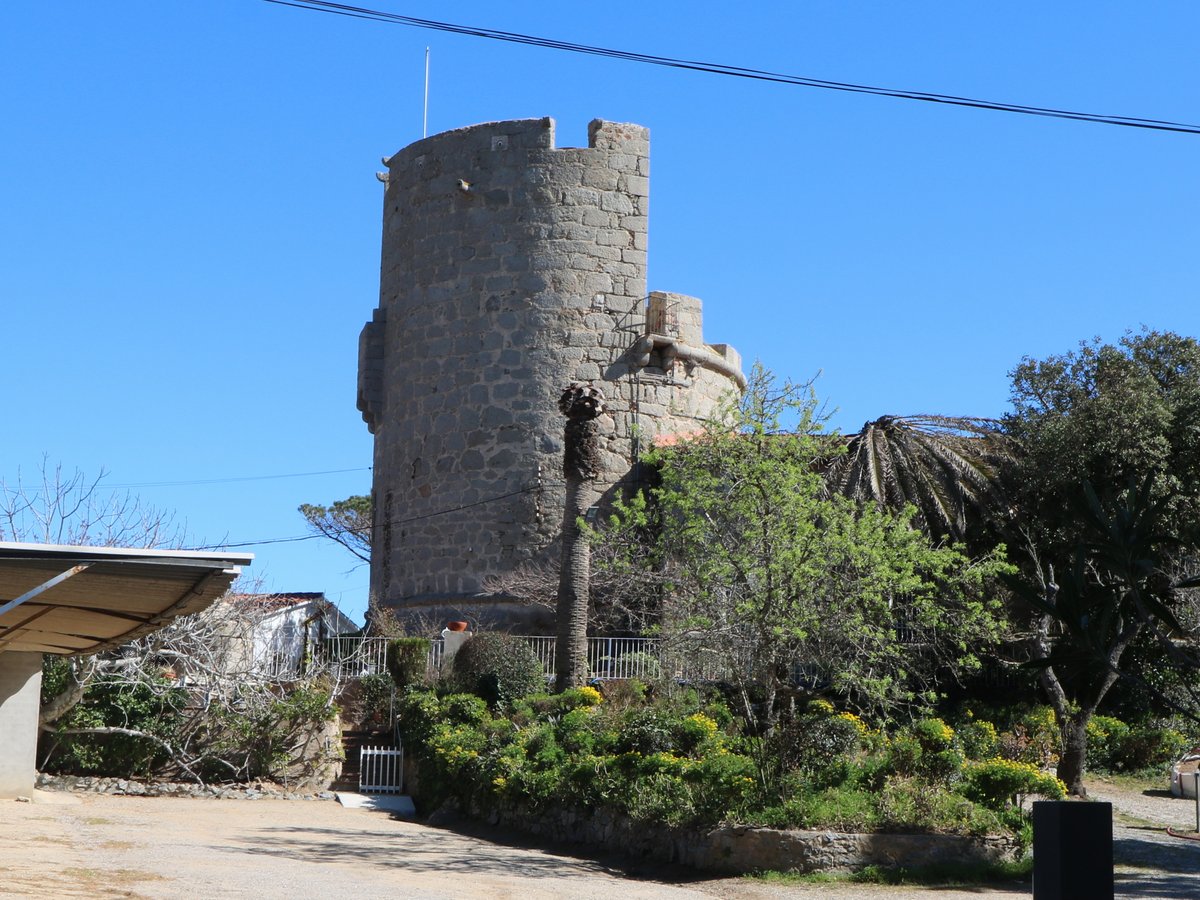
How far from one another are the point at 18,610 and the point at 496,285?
56.4 ft

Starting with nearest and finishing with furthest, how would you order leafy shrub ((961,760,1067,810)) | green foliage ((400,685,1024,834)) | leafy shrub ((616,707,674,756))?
1. green foliage ((400,685,1024,834))
2. leafy shrub ((961,760,1067,810))
3. leafy shrub ((616,707,674,756))

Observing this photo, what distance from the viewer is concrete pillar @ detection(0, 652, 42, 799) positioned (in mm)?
17469

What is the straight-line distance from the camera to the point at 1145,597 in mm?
7738

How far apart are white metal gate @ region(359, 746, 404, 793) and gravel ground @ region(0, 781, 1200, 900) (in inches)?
109

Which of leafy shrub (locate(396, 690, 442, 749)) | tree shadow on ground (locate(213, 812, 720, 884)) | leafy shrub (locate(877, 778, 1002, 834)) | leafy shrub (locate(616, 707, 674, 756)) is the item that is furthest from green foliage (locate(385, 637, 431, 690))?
leafy shrub (locate(877, 778, 1002, 834))

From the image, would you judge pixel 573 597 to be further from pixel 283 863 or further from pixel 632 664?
pixel 283 863

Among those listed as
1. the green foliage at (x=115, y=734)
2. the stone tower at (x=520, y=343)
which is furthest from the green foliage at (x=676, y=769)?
the stone tower at (x=520, y=343)

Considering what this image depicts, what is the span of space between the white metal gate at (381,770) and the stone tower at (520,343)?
485 centimetres

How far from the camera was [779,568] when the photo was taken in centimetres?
1616

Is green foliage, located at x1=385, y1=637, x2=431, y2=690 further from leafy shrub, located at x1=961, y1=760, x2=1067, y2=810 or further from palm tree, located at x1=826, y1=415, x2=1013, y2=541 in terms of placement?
leafy shrub, located at x1=961, y1=760, x2=1067, y2=810

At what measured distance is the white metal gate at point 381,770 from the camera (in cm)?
2186

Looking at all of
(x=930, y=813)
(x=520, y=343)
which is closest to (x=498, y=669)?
(x=520, y=343)

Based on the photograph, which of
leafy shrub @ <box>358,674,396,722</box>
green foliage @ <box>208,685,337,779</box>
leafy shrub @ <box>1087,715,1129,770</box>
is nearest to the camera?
green foliage @ <box>208,685,337,779</box>

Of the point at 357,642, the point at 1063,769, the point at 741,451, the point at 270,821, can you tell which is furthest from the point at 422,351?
the point at 1063,769
